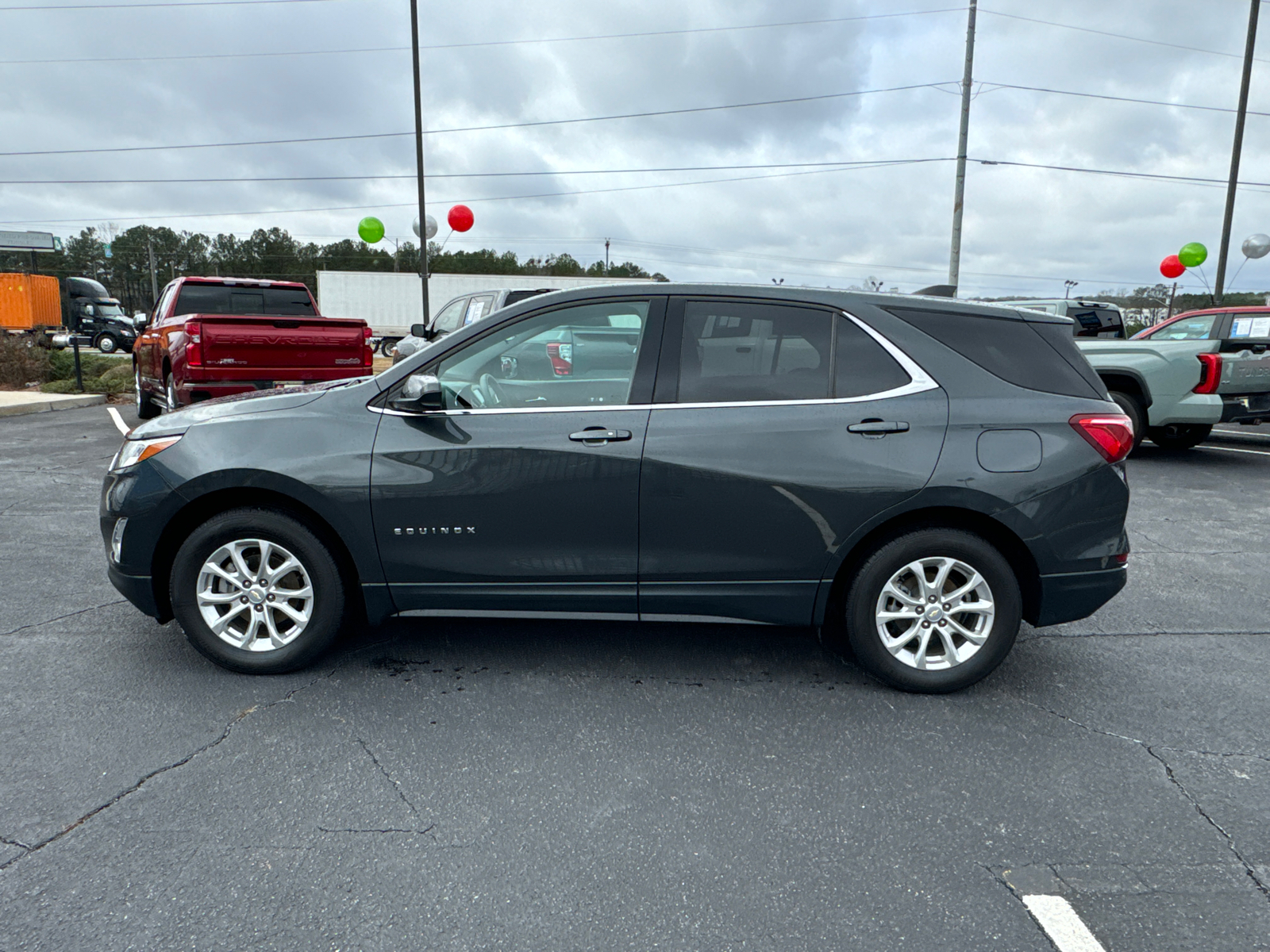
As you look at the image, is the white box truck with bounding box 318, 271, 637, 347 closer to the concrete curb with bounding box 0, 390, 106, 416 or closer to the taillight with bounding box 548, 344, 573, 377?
the concrete curb with bounding box 0, 390, 106, 416

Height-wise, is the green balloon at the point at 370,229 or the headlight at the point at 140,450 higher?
the green balloon at the point at 370,229

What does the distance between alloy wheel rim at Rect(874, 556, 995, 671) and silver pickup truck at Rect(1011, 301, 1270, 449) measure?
298 inches

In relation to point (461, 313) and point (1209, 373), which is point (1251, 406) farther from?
point (461, 313)

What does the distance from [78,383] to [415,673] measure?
15.2 metres

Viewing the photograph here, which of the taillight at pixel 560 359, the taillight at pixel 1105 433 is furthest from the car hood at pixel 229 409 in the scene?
the taillight at pixel 1105 433

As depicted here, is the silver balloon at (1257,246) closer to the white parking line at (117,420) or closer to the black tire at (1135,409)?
the black tire at (1135,409)

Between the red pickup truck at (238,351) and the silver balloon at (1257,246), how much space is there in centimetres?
2207

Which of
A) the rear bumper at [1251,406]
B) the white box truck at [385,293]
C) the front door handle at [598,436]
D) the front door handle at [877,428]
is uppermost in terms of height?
the white box truck at [385,293]

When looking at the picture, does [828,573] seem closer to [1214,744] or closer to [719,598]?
[719,598]

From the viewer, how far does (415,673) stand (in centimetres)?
394

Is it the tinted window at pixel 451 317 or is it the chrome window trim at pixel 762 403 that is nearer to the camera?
the chrome window trim at pixel 762 403

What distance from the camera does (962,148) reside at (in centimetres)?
2331

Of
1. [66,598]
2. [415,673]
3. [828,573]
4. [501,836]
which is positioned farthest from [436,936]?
[66,598]

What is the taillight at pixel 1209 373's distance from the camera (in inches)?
383
